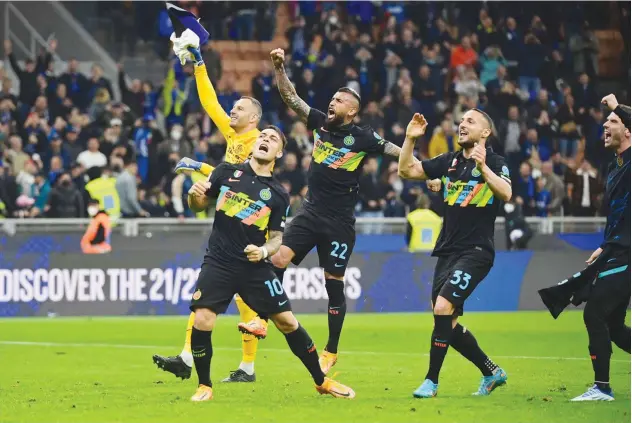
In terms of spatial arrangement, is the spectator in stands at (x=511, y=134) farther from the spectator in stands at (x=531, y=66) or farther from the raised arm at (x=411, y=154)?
the raised arm at (x=411, y=154)

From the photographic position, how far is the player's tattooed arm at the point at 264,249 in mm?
9805

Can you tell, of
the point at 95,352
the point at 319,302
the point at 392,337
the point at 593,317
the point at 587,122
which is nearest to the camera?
the point at 593,317

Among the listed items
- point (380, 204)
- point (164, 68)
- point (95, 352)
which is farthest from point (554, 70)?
point (95, 352)

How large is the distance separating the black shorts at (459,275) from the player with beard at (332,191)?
1739 millimetres

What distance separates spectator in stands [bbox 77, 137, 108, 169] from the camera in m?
22.9

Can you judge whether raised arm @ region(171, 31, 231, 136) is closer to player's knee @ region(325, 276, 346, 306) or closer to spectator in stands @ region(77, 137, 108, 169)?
player's knee @ region(325, 276, 346, 306)

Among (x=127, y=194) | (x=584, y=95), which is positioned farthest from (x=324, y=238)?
(x=584, y=95)

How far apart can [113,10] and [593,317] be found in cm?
2034

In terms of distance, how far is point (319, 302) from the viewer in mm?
20000

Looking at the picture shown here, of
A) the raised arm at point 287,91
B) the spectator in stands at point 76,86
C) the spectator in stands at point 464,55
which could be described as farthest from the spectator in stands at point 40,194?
the raised arm at point 287,91

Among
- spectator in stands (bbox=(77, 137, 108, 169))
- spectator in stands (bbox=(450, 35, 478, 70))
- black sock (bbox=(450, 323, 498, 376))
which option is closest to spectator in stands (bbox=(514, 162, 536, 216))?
spectator in stands (bbox=(450, 35, 478, 70))

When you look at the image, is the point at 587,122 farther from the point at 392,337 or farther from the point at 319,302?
the point at 392,337

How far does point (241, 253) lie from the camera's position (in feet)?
32.8

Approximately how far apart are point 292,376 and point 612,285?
3.37 metres
